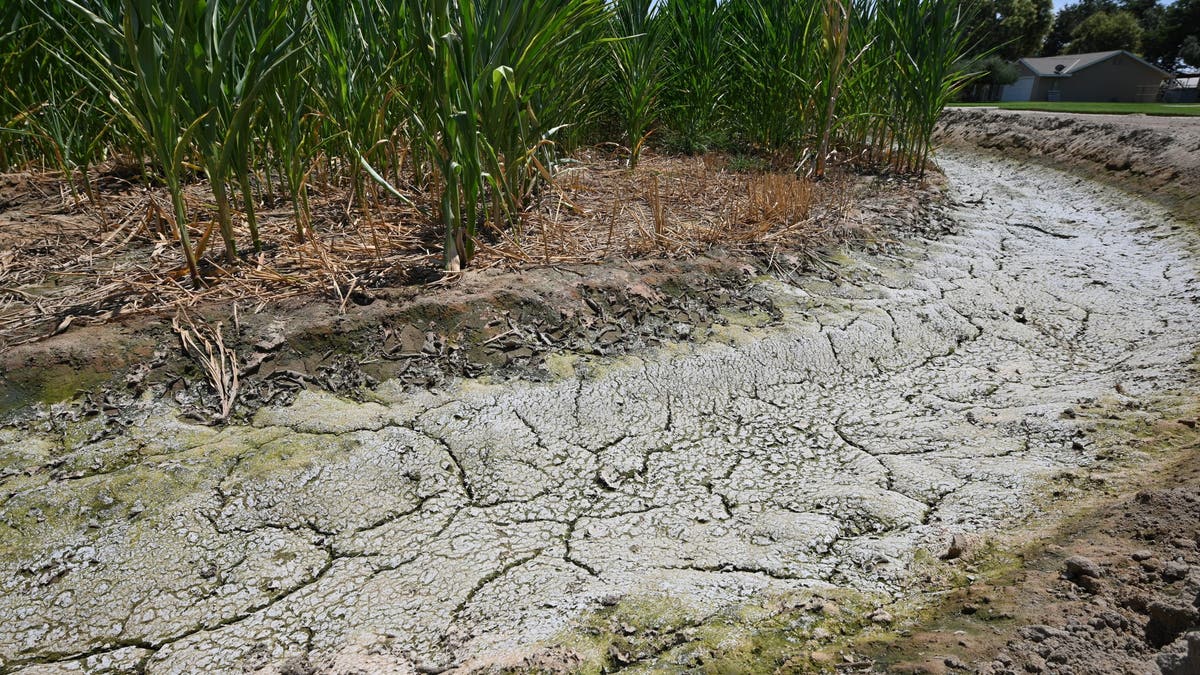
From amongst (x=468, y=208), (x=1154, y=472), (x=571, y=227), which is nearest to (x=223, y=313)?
(x=468, y=208)

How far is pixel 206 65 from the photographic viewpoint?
7.25 ft

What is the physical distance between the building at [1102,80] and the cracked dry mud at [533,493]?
96.5 ft

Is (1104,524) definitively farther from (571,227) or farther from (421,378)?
(571,227)

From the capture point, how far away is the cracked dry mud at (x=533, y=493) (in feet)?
4.89

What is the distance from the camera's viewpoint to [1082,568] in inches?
52.3

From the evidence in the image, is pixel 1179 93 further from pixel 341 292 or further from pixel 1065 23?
pixel 341 292

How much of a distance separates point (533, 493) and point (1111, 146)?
650 centimetres

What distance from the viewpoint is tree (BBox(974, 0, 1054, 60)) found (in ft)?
96.5

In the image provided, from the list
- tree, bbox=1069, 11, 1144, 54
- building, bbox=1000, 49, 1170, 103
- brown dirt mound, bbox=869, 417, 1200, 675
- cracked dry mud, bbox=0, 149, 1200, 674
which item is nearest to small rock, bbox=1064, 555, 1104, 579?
brown dirt mound, bbox=869, 417, 1200, 675

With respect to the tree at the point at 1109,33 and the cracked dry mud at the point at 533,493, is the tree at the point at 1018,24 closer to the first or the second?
the tree at the point at 1109,33

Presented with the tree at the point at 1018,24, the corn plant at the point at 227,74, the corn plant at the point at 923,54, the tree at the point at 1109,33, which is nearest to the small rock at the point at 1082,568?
the corn plant at the point at 227,74

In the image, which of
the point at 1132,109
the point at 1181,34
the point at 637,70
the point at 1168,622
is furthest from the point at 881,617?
the point at 1181,34

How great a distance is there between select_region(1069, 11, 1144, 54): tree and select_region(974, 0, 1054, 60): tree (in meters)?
1.75

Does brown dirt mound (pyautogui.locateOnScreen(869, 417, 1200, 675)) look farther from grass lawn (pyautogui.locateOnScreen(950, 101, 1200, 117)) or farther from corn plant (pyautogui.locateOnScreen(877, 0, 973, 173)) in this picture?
grass lawn (pyautogui.locateOnScreen(950, 101, 1200, 117))
